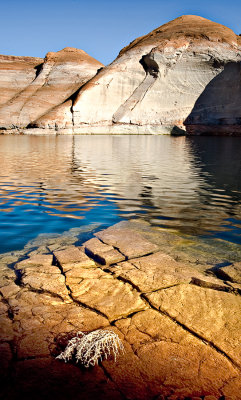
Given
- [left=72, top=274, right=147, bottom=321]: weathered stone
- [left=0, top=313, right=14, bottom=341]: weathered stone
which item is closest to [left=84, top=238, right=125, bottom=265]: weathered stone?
[left=72, top=274, right=147, bottom=321]: weathered stone

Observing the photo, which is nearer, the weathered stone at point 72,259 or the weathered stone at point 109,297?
the weathered stone at point 109,297

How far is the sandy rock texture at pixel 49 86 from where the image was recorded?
2527 inches

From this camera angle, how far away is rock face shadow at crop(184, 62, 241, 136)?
5272 centimetres

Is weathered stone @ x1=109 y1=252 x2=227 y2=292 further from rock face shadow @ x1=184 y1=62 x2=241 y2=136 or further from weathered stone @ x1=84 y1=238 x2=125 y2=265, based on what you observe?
rock face shadow @ x1=184 y1=62 x2=241 y2=136

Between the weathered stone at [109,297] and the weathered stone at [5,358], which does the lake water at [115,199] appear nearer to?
the weathered stone at [109,297]

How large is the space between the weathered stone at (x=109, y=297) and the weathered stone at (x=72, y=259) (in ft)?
1.40

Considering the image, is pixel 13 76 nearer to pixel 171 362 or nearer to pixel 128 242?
pixel 128 242

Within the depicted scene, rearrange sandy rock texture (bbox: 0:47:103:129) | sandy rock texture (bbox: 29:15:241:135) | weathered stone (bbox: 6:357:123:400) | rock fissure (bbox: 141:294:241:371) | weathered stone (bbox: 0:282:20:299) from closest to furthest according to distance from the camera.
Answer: weathered stone (bbox: 6:357:123:400)
rock fissure (bbox: 141:294:241:371)
weathered stone (bbox: 0:282:20:299)
sandy rock texture (bbox: 29:15:241:135)
sandy rock texture (bbox: 0:47:103:129)

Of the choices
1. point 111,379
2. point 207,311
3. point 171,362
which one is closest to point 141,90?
point 207,311

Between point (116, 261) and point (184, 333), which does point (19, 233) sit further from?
point (184, 333)

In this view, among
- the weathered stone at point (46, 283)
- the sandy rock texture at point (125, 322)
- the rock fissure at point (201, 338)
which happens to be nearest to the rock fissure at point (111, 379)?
the sandy rock texture at point (125, 322)

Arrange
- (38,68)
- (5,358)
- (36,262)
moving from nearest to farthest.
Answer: (5,358) < (36,262) < (38,68)

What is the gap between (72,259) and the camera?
3.86 metres

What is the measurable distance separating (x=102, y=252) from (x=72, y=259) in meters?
0.47
